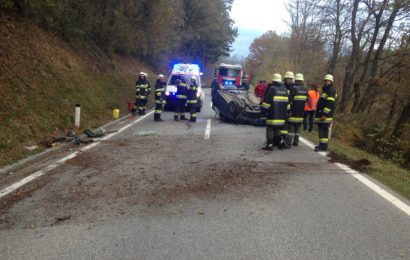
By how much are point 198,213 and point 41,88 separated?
9.43 m

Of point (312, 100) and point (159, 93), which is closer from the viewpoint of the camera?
point (312, 100)

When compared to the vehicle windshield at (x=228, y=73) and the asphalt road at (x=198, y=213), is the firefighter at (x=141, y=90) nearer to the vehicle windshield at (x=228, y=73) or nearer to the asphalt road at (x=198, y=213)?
the asphalt road at (x=198, y=213)

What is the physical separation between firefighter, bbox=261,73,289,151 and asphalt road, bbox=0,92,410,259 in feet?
4.50

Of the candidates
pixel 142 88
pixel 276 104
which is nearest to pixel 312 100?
pixel 276 104

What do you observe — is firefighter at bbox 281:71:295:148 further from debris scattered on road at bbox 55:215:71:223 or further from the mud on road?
debris scattered on road at bbox 55:215:71:223

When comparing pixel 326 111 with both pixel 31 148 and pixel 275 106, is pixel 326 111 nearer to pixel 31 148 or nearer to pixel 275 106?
pixel 275 106

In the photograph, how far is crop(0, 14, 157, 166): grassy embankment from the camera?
392 inches

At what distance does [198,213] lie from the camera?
5.32 m

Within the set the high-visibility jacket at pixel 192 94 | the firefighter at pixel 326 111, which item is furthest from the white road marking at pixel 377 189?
the high-visibility jacket at pixel 192 94

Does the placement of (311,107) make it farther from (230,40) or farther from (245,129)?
(230,40)

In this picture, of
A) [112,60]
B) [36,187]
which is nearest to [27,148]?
[36,187]

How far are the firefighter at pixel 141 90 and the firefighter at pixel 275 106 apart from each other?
808 cm

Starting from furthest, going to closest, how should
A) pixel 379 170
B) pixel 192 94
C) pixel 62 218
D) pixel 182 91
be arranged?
1. pixel 182 91
2. pixel 192 94
3. pixel 379 170
4. pixel 62 218

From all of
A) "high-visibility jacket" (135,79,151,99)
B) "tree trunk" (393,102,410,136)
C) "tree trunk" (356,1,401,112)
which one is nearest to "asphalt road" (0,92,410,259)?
"high-visibility jacket" (135,79,151,99)
